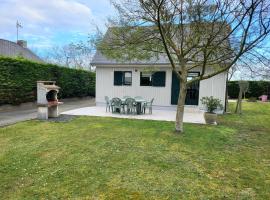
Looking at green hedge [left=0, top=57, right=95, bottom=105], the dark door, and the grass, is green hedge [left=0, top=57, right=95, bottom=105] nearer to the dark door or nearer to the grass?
the grass

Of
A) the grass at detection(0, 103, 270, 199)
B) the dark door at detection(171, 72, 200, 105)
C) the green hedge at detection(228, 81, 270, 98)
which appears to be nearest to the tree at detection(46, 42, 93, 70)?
the green hedge at detection(228, 81, 270, 98)

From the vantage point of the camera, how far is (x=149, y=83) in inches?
608

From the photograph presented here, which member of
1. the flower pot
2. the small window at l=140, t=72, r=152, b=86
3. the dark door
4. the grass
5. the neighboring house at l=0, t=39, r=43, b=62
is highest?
the neighboring house at l=0, t=39, r=43, b=62

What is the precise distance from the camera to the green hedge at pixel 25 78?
12.5 meters

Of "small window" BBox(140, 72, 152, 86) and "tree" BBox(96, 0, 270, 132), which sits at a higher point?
"tree" BBox(96, 0, 270, 132)

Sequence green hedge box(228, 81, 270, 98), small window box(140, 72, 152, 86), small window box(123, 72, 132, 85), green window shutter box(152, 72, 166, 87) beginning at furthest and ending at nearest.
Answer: green hedge box(228, 81, 270, 98), small window box(123, 72, 132, 85), small window box(140, 72, 152, 86), green window shutter box(152, 72, 166, 87)

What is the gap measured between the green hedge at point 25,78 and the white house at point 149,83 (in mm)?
3115

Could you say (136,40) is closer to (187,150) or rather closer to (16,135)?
(187,150)

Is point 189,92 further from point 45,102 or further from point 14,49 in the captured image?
point 14,49

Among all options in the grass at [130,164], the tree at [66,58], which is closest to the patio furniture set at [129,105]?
the grass at [130,164]

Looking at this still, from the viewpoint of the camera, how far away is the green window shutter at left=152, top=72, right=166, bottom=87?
49.4 ft

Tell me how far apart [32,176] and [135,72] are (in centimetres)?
1153

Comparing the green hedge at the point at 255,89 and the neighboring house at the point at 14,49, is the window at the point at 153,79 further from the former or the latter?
the green hedge at the point at 255,89

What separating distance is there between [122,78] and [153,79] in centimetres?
193
